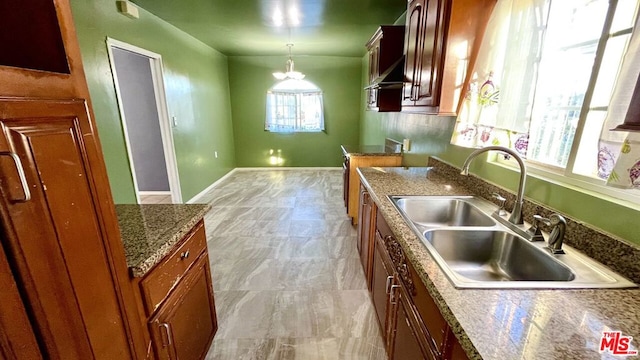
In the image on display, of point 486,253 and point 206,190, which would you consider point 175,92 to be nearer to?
point 206,190

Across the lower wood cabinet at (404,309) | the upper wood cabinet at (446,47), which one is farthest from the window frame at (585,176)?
the lower wood cabinet at (404,309)

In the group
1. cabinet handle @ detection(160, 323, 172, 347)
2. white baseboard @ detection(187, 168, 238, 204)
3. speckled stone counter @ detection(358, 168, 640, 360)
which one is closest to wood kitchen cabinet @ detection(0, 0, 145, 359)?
cabinet handle @ detection(160, 323, 172, 347)

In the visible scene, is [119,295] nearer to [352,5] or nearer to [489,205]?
[489,205]

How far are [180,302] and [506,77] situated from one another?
1.87 metres

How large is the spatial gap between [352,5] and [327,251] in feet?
8.36

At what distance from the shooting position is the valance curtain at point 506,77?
46.4 inches

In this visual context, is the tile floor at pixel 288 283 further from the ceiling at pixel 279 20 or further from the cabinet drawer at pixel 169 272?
the ceiling at pixel 279 20

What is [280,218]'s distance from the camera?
350 centimetres

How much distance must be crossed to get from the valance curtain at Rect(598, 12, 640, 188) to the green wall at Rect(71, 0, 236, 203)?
3249mm

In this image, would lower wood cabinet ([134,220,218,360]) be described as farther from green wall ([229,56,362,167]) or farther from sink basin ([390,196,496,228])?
green wall ([229,56,362,167])

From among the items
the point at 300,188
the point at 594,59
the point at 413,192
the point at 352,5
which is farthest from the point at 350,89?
the point at 594,59

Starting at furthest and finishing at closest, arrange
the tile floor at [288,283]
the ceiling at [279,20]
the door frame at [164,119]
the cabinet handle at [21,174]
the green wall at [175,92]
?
the door frame at [164,119] → the ceiling at [279,20] → the green wall at [175,92] → the tile floor at [288,283] → the cabinet handle at [21,174]

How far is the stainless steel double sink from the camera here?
823 mm

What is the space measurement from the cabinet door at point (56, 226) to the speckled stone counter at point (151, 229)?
0.15 metres
